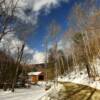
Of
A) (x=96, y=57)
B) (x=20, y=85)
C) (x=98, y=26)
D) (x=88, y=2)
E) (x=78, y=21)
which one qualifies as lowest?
(x=20, y=85)

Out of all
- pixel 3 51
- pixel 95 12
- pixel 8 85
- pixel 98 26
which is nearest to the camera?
pixel 98 26

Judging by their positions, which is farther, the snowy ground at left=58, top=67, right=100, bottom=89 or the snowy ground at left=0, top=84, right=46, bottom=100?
the snowy ground at left=58, top=67, right=100, bottom=89

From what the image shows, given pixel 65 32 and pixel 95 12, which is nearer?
pixel 95 12

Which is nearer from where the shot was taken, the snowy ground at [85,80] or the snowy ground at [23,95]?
the snowy ground at [23,95]

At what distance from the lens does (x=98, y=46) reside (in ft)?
129

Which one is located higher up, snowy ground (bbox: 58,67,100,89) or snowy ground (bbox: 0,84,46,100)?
snowy ground (bbox: 58,67,100,89)

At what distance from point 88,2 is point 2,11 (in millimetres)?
20962

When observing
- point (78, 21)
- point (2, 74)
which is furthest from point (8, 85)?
point (78, 21)

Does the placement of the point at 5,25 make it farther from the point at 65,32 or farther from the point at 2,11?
the point at 65,32

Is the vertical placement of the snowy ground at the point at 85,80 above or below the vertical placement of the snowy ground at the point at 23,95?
above

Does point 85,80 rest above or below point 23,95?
above

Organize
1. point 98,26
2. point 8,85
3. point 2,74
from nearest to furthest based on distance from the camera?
point 98,26 → point 8,85 → point 2,74

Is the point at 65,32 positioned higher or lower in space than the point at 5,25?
higher

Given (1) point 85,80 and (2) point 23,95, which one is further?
(1) point 85,80
